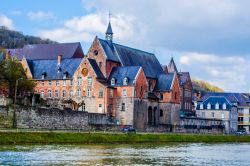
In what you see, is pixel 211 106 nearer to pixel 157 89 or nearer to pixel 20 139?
pixel 157 89

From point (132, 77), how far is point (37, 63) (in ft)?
83.6

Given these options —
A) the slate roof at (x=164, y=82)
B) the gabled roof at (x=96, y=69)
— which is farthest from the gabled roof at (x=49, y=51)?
the gabled roof at (x=96, y=69)

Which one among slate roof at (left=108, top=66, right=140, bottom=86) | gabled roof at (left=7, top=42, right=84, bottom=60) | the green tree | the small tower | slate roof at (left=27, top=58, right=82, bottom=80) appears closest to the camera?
the green tree

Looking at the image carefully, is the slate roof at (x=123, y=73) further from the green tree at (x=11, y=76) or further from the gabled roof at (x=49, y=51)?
the gabled roof at (x=49, y=51)

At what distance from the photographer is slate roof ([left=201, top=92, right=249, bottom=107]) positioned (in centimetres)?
16800

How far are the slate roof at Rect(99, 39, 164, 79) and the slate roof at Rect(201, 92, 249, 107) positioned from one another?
32.7 m

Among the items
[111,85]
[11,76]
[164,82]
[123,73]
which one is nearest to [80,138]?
[11,76]

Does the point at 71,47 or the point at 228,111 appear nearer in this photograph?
the point at 71,47

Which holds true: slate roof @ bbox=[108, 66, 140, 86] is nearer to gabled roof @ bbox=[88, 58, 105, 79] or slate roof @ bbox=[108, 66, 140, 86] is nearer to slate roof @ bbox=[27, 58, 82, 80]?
gabled roof @ bbox=[88, 58, 105, 79]

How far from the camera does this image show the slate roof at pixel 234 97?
16800 cm

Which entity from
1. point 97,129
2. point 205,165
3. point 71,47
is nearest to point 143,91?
point 97,129

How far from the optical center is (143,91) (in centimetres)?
→ 11769

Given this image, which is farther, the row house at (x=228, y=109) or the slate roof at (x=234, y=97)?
the slate roof at (x=234, y=97)

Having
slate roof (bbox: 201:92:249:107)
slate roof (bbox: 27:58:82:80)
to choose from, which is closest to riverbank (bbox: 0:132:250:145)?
slate roof (bbox: 27:58:82:80)
